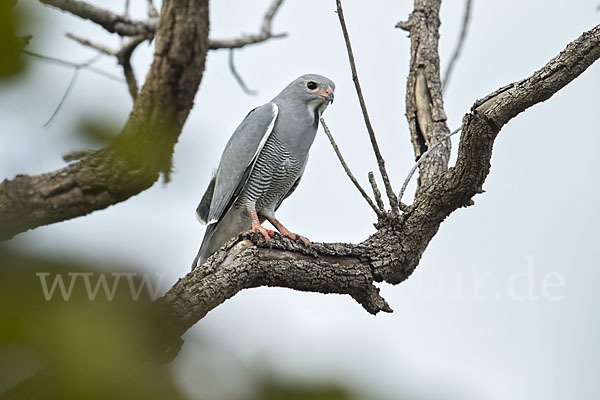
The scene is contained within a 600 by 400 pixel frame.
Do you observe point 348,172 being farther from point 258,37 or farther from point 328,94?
point 258,37

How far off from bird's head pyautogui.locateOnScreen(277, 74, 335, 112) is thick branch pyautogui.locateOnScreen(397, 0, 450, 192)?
30.8 inches

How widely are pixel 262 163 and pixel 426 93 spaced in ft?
4.77

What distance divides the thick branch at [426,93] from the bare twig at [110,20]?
2.11 metres

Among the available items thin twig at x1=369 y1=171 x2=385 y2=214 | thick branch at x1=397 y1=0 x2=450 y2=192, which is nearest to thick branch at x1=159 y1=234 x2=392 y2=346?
thin twig at x1=369 y1=171 x2=385 y2=214

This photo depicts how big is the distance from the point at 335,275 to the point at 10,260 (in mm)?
3284

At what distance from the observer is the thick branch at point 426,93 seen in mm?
4820

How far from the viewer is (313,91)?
567cm

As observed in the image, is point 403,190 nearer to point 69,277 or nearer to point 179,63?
point 179,63

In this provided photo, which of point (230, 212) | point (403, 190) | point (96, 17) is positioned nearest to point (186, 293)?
point (403, 190)

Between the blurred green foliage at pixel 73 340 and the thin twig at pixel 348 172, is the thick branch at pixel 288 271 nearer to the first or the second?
the thin twig at pixel 348 172

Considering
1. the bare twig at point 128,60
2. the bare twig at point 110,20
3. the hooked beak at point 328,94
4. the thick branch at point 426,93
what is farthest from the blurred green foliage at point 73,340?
the hooked beak at point 328,94

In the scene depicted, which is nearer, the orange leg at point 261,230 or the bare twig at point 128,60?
the orange leg at point 261,230

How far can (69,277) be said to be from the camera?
74 centimetres

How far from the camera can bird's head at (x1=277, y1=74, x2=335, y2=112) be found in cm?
564
